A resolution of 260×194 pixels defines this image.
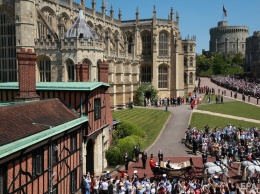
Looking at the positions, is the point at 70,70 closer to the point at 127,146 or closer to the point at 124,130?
the point at 124,130

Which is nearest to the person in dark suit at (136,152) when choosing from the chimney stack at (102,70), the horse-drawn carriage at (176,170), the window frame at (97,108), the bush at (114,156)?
the bush at (114,156)

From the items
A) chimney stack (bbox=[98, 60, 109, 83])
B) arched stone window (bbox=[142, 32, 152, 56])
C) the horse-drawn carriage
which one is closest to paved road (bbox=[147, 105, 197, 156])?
the horse-drawn carriage

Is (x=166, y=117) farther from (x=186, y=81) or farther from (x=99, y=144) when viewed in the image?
(x=186, y=81)

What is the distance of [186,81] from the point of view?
67.6 m

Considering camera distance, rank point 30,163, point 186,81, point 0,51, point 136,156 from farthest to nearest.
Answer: point 186,81 → point 0,51 → point 136,156 → point 30,163

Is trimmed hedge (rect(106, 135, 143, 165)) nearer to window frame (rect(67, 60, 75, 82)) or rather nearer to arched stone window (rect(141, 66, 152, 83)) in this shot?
window frame (rect(67, 60, 75, 82))

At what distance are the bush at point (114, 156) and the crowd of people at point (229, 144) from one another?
584 cm

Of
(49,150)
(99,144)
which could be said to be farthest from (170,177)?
(49,150)

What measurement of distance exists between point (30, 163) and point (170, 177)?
823cm

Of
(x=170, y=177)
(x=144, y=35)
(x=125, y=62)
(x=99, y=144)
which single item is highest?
(x=144, y=35)

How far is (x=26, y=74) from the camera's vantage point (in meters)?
15.0

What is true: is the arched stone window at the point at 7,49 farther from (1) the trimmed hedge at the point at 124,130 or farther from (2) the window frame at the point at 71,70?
(1) the trimmed hedge at the point at 124,130

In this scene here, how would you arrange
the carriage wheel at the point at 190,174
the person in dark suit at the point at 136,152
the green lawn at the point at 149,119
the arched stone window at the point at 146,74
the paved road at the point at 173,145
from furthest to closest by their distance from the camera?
1. the arched stone window at the point at 146,74
2. the green lawn at the point at 149,119
3. the person in dark suit at the point at 136,152
4. the paved road at the point at 173,145
5. the carriage wheel at the point at 190,174

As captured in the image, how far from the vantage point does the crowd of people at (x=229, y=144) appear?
21797 mm
